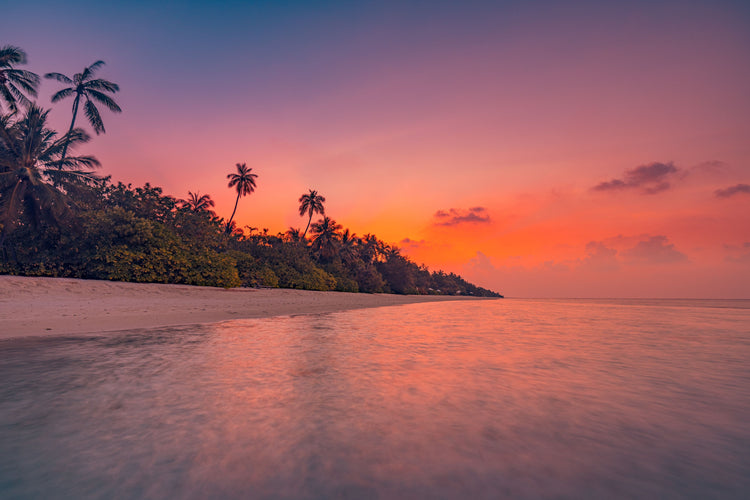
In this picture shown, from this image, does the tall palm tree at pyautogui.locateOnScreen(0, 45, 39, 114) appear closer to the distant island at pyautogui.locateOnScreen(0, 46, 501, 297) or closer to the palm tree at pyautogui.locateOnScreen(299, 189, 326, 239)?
the distant island at pyautogui.locateOnScreen(0, 46, 501, 297)

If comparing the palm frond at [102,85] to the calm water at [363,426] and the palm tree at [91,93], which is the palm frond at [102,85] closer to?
the palm tree at [91,93]

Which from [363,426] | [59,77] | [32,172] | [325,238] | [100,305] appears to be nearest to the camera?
[363,426]

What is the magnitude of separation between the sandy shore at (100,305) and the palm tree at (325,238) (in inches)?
1168

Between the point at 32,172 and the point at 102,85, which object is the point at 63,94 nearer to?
the point at 102,85

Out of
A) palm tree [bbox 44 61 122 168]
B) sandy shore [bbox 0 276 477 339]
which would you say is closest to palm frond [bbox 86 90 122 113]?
palm tree [bbox 44 61 122 168]

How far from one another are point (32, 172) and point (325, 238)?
36.0 meters

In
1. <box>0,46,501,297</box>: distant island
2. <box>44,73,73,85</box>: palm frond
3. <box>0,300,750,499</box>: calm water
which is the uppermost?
<box>44,73,73,85</box>: palm frond

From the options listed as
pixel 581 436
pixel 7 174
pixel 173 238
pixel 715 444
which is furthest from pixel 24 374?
pixel 7 174

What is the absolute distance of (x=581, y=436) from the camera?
3254 mm

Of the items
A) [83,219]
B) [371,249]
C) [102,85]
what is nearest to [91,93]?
[102,85]

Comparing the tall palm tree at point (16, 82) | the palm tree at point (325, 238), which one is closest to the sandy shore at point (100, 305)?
the tall palm tree at point (16, 82)

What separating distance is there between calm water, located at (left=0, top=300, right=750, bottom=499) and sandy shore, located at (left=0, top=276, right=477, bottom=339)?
14.9ft

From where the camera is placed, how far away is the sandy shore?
1085 cm

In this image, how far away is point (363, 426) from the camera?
11.3 feet
